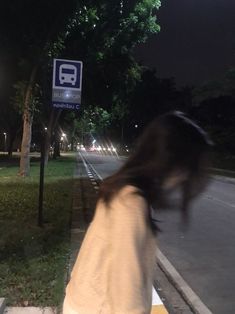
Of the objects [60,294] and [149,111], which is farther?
[149,111]

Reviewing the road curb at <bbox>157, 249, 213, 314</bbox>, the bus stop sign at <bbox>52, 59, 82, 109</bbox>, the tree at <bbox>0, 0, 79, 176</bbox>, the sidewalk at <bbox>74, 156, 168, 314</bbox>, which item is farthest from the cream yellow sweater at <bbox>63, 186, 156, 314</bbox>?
the tree at <bbox>0, 0, 79, 176</bbox>

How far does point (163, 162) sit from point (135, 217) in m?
0.24

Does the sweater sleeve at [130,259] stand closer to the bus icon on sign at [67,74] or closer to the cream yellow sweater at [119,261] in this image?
the cream yellow sweater at [119,261]

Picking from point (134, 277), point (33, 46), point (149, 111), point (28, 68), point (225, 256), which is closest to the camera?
point (134, 277)

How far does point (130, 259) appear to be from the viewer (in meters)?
1.79

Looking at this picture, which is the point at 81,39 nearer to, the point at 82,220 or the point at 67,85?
the point at 82,220

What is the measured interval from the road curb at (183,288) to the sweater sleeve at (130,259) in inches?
121

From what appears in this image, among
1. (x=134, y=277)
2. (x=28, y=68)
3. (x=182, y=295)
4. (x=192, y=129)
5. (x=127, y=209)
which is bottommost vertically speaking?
(x=182, y=295)

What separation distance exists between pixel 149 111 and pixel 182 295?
2827 inches

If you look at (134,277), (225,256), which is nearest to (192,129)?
(134,277)

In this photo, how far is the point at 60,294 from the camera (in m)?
5.67

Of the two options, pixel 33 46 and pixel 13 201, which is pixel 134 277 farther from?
pixel 33 46

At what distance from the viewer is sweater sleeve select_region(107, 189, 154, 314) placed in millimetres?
1780

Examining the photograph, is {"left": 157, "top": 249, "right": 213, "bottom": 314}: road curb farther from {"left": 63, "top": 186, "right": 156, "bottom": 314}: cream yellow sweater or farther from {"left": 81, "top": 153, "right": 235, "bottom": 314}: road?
{"left": 63, "top": 186, "right": 156, "bottom": 314}: cream yellow sweater
